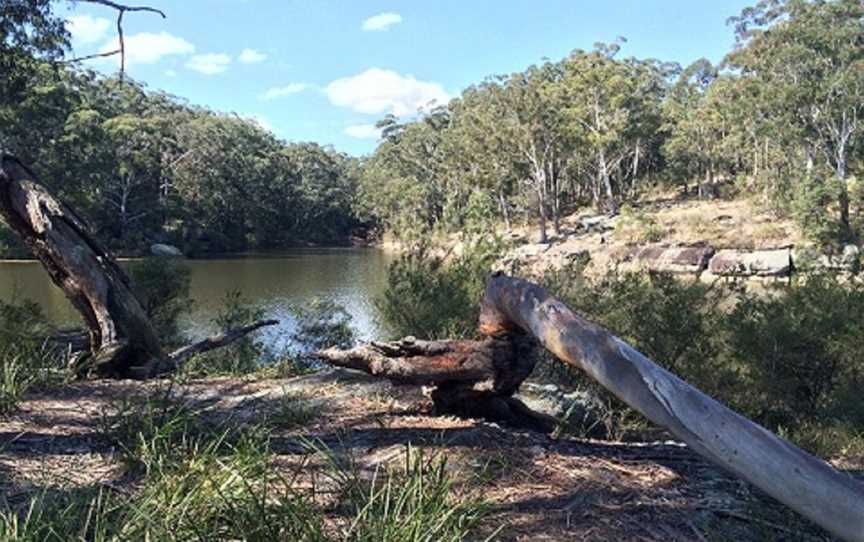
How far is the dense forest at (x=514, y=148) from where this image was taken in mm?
29703

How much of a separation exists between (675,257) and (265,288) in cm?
1547

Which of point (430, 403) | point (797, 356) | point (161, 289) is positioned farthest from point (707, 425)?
point (161, 289)

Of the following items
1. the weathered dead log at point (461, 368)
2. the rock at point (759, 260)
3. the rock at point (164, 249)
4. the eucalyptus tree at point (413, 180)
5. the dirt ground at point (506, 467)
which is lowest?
the rock at point (759, 260)

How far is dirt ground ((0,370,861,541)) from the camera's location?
2.29 meters

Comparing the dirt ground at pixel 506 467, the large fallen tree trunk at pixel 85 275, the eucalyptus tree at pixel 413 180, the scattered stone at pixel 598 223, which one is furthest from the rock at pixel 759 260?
the eucalyptus tree at pixel 413 180

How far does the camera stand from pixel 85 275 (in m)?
4.95

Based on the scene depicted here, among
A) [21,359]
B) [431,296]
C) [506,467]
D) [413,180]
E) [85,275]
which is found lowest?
[506,467]

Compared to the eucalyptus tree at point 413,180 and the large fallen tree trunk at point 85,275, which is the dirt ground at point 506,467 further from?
the eucalyptus tree at point 413,180

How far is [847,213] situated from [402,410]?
28893 millimetres

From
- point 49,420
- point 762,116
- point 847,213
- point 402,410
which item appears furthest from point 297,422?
point 762,116

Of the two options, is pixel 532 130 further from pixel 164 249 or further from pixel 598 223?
pixel 164 249

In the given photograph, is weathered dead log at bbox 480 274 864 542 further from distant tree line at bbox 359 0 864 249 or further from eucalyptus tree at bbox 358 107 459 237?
eucalyptus tree at bbox 358 107 459 237

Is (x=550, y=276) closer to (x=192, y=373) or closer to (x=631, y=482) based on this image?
(x=192, y=373)

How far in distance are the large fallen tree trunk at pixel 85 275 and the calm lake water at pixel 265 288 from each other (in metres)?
3.29
